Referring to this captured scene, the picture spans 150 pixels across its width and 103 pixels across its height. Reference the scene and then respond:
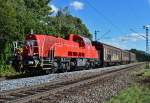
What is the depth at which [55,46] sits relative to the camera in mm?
30453

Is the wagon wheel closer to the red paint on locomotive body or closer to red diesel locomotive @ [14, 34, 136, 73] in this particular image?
red diesel locomotive @ [14, 34, 136, 73]

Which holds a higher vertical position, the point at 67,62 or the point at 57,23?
the point at 57,23

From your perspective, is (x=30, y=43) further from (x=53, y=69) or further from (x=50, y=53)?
(x=53, y=69)

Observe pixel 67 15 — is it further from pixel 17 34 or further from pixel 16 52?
pixel 16 52

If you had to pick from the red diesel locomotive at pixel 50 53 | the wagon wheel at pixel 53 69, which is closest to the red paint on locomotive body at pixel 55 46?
the red diesel locomotive at pixel 50 53

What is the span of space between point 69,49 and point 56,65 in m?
3.72

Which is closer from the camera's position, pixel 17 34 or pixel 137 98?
pixel 137 98

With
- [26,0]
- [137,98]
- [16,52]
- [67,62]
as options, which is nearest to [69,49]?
[67,62]

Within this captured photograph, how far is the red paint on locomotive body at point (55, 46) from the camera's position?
28594mm

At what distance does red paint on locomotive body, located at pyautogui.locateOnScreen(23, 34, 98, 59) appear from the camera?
28.6 m

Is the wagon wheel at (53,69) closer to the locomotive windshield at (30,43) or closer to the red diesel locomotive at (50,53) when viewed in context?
the red diesel locomotive at (50,53)

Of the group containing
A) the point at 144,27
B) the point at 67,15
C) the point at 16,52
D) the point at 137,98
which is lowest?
the point at 137,98

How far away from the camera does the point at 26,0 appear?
64062 mm

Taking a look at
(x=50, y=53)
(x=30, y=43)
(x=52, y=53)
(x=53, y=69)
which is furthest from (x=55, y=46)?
A: (x=30, y=43)
